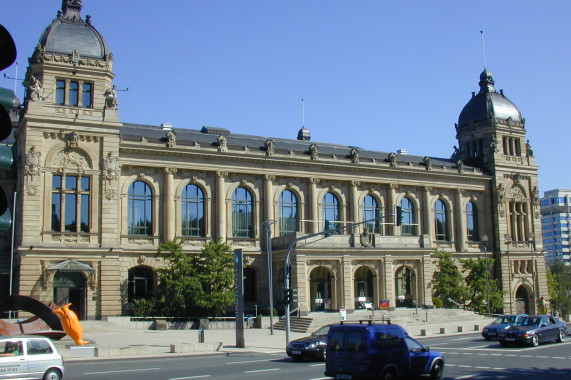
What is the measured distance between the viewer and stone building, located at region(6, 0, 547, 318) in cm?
4997

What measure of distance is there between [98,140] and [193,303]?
14.9 meters

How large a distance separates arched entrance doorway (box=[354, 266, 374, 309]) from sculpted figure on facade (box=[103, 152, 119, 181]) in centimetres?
2382

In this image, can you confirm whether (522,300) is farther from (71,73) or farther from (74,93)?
(71,73)

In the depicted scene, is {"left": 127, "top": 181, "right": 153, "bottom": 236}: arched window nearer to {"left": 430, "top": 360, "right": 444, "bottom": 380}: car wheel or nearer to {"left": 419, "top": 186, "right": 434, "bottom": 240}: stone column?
{"left": 419, "top": 186, "right": 434, "bottom": 240}: stone column

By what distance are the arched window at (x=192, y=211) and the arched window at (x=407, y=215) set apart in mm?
22582

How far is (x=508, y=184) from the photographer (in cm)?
7662

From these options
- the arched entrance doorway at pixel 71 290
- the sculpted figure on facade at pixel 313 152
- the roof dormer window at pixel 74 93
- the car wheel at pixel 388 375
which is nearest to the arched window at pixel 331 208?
the sculpted figure on facade at pixel 313 152

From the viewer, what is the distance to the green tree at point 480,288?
65438mm

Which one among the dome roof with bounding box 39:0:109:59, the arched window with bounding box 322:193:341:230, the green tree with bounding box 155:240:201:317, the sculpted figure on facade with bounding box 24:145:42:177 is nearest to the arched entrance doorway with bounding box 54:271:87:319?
the green tree with bounding box 155:240:201:317

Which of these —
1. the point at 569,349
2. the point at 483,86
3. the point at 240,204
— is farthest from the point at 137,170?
the point at 483,86

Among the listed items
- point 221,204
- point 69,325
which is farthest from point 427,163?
point 69,325

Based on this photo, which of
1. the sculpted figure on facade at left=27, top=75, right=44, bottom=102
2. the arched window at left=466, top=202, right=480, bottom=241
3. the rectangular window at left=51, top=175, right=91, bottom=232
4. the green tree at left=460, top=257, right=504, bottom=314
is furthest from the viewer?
the arched window at left=466, top=202, right=480, bottom=241

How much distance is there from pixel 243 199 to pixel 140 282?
12.4m

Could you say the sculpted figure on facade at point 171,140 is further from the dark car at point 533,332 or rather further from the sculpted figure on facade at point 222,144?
the dark car at point 533,332
